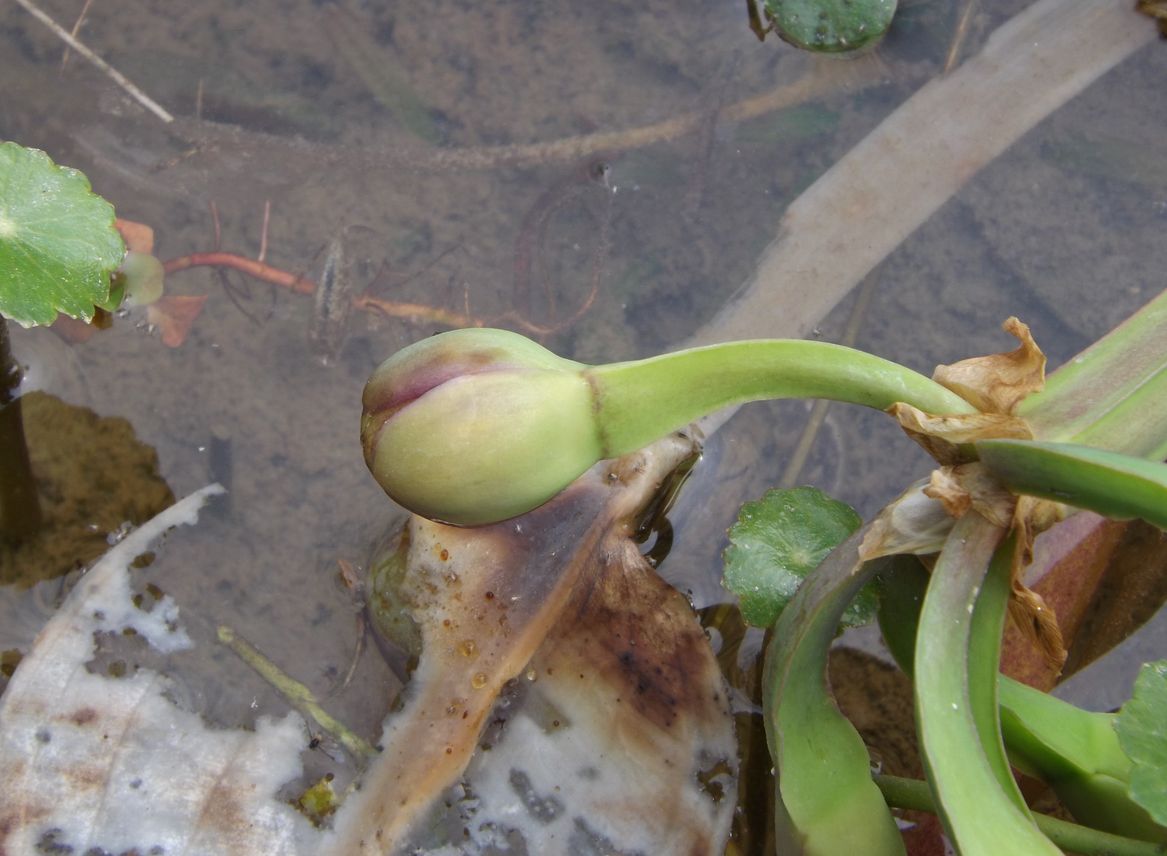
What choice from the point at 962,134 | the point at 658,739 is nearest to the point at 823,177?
the point at 962,134

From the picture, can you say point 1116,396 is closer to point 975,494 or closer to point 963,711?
point 975,494

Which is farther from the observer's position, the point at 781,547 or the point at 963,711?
the point at 781,547

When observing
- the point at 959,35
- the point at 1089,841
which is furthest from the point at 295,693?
the point at 959,35

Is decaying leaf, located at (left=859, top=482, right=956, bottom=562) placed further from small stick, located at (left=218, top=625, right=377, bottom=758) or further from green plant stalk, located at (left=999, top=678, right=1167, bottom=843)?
small stick, located at (left=218, top=625, right=377, bottom=758)

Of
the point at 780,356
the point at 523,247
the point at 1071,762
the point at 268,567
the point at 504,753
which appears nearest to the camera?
the point at 780,356

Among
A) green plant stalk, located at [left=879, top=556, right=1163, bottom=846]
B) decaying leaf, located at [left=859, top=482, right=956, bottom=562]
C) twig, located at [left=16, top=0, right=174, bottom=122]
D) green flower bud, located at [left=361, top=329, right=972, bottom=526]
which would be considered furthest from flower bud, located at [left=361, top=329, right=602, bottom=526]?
twig, located at [left=16, top=0, right=174, bottom=122]

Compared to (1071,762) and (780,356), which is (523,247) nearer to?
(780,356)

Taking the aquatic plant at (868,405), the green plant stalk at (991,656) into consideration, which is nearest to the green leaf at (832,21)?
the aquatic plant at (868,405)
